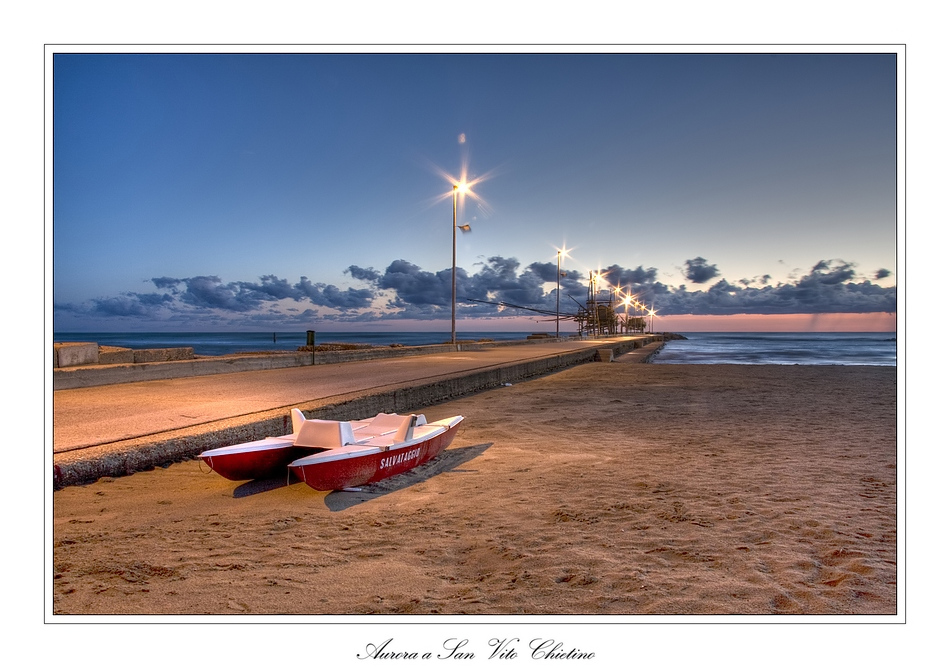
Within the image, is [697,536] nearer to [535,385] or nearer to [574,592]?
[574,592]

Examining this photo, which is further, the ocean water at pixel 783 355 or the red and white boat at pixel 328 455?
the ocean water at pixel 783 355

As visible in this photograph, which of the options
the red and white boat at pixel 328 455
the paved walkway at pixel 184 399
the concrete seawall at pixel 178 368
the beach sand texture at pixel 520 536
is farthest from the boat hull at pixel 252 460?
the concrete seawall at pixel 178 368

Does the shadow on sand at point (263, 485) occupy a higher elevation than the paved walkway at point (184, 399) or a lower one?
lower

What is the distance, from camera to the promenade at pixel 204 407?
5.19 metres

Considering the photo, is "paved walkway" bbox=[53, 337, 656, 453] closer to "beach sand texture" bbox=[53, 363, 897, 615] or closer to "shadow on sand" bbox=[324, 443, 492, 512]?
"beach sand texture" bbox=[53, 363, 897, 615]

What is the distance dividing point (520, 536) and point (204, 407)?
220 inches

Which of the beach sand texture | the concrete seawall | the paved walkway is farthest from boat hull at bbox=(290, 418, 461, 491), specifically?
the concrete seawall

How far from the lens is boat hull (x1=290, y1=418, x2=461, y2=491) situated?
4629 mm

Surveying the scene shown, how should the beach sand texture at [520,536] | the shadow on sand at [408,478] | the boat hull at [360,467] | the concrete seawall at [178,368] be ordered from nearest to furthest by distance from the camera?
Answer: 1. the beach sand texture at [520,536]
2. the boat hull at [360,467]
3. the shadow on sand at [408,478]
4. the concrete seawall at [178,368]

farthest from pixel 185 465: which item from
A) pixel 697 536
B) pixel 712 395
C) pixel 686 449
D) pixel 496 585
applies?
pixel 712 395

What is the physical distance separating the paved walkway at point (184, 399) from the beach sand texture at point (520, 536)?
1.04m

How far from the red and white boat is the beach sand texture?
17cm

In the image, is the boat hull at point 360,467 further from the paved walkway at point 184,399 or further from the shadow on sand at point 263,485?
the paved walkway at point 184,399

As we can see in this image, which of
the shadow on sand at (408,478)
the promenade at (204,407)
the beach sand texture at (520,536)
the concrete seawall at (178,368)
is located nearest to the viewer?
the beach sand texture at (520,536)
